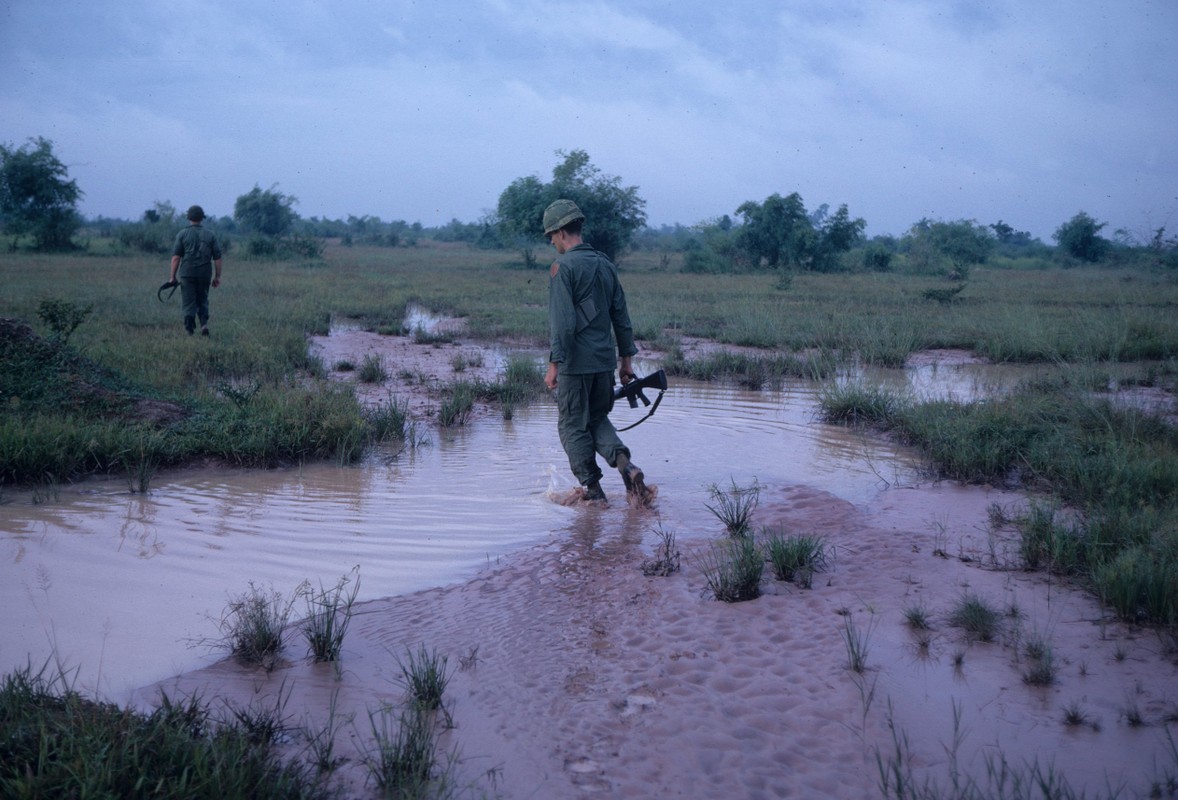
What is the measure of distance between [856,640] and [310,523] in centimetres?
335

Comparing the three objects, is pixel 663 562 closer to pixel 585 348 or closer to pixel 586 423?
pixel 586 423

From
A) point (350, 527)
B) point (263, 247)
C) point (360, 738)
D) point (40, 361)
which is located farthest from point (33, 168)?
point (360, 738)

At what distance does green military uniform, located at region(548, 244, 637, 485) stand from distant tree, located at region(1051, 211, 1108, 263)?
52673 mm

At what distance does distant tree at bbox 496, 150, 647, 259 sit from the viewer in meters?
36.1

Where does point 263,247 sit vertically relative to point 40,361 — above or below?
above

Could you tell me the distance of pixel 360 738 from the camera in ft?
8.87

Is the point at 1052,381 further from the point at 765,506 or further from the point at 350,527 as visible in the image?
the point at 350,527

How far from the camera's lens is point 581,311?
17.2 ft

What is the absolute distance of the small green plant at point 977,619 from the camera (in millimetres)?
3361

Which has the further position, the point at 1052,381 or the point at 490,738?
the point at 1052,381

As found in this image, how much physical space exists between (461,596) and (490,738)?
1.31 metres

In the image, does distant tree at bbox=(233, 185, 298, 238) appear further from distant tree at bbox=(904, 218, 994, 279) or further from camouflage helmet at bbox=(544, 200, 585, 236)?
camouflage helmet at bbox=(544, 200, 585, 236)

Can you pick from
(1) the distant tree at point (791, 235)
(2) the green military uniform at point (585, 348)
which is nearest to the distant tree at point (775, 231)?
(1) the distant tree at point (791, 235)

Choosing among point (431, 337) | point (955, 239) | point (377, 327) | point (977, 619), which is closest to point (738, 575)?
point (977, 619)
